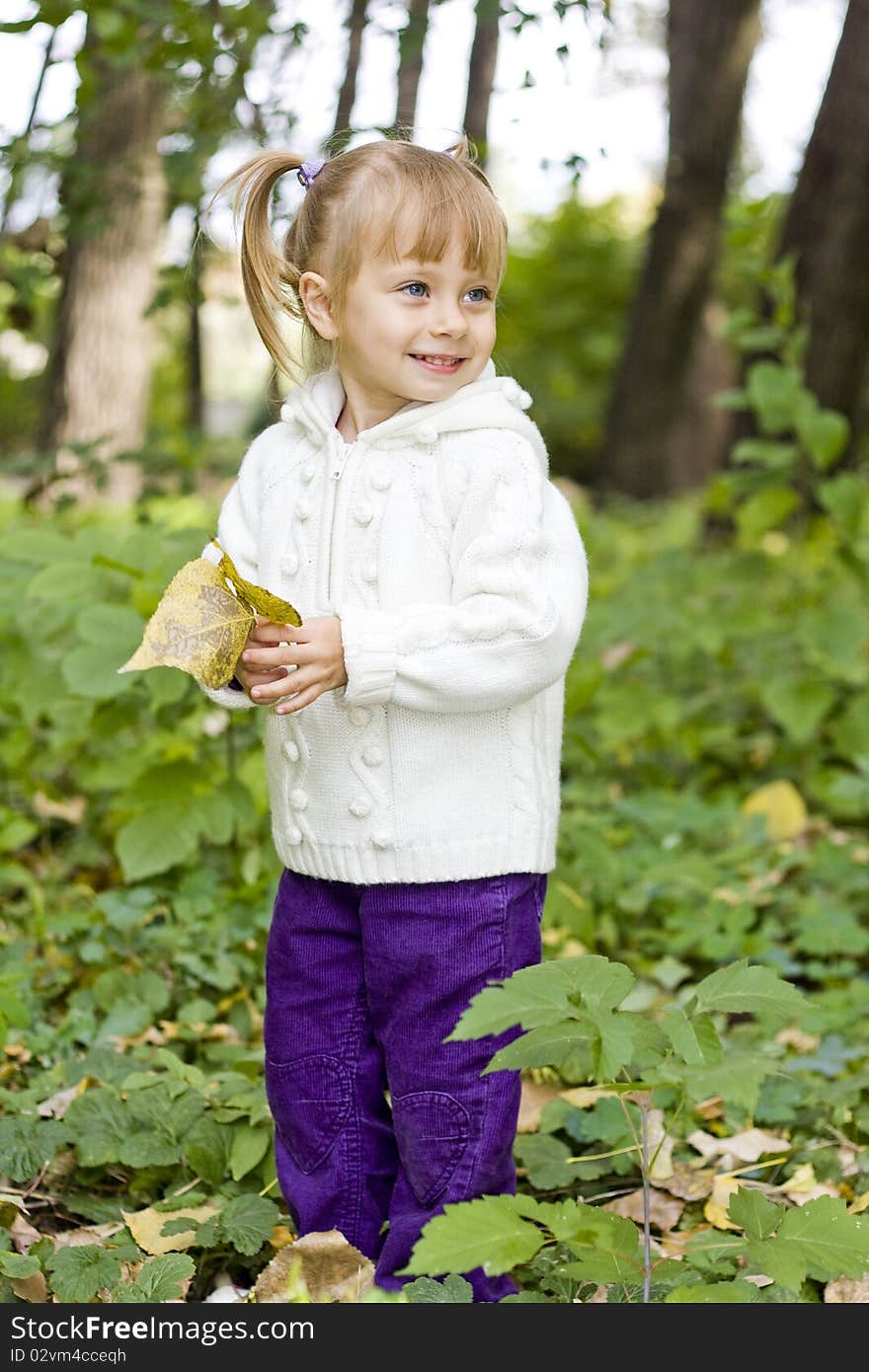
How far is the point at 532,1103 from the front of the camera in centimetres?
268

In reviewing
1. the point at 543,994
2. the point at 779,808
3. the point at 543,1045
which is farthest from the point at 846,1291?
the point at 779,808

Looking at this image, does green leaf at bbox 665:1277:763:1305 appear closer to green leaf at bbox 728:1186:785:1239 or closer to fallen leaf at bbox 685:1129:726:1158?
green leaf at bbox 728:1186:785:1239

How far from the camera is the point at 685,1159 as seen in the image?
2.51 meters

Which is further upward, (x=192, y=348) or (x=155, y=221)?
(x=155, y=221)

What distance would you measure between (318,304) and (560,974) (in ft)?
3.33

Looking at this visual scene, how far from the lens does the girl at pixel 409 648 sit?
1.87 meters

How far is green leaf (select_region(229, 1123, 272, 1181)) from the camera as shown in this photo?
2314 millimetres

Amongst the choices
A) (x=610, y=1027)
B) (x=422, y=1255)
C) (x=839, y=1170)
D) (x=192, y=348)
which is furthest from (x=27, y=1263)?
(x=192, y=348)

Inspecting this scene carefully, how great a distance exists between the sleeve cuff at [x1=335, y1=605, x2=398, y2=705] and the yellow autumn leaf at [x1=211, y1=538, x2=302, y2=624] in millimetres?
72

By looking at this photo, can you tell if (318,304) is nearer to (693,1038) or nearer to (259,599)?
(259,599)
